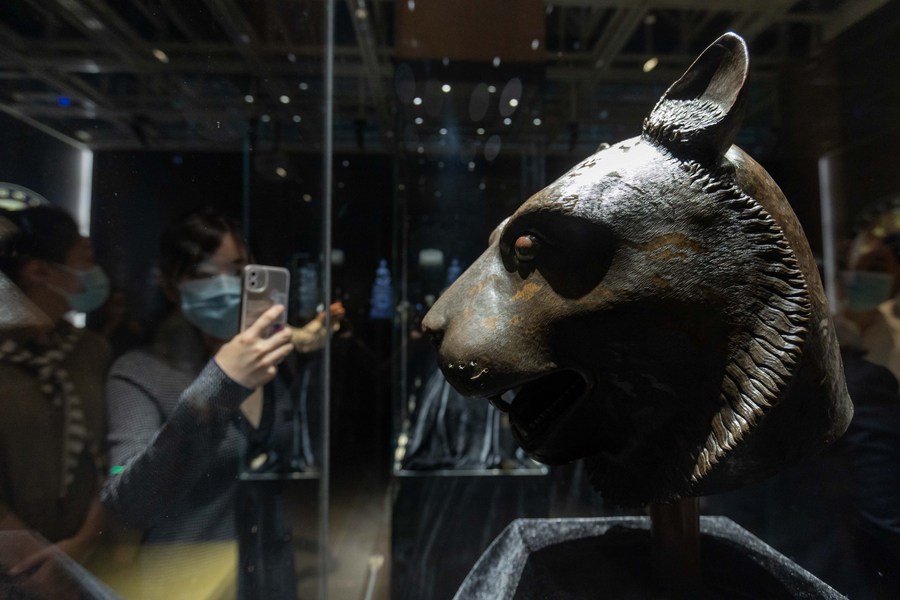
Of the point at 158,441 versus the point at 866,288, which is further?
the point at 866,288

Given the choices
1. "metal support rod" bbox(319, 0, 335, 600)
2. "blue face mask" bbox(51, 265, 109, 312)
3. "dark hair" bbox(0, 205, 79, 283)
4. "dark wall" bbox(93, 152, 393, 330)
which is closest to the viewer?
"dark hair" bbox(0, 205, 79, 283)

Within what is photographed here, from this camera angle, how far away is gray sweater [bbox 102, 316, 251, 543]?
2.77 feet

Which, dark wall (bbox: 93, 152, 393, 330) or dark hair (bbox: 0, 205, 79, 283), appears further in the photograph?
dark wall (bbox: 93, 152, 393, 330)

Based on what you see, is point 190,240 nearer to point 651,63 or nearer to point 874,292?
point 651,63

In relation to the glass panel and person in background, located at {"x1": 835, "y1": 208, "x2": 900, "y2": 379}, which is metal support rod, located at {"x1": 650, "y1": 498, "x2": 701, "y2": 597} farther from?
the glass panel

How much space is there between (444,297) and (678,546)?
1.60 ft

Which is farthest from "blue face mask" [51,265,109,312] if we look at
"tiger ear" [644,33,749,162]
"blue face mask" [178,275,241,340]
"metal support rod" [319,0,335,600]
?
"metal support rod" [319,0,335,600]

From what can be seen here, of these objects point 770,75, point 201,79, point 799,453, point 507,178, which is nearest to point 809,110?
point 770,75

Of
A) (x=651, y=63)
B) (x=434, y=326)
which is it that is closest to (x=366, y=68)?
(x=651, y=63)

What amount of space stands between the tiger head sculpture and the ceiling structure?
68 cm

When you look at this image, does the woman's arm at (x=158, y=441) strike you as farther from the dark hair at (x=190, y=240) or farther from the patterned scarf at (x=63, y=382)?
the dark hair at (x=190, y=240)

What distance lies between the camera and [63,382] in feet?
2.18

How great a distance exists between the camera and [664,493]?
0.63 m

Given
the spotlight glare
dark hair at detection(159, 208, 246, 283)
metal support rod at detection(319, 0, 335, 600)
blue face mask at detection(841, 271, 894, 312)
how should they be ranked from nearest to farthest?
dark hair at detection(159, 208, 246, 283) < blue face mask at detection(841, 271, 894, 312) < the spotlight glare < metal support rod at detection(319, 0, 335, 600)
